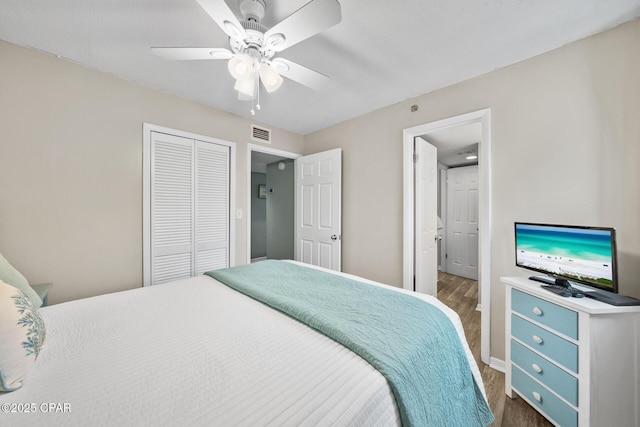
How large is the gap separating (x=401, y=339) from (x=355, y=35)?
71.2 inches

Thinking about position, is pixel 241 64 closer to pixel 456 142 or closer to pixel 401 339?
pixel 401 339

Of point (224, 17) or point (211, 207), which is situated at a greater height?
point (224, 17)

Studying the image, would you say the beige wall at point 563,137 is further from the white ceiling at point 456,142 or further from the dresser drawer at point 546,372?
the white ceiling at point 456,142

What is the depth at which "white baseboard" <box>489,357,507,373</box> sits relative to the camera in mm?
1860

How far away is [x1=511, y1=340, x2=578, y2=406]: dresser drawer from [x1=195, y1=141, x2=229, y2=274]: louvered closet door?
2791 millimetres

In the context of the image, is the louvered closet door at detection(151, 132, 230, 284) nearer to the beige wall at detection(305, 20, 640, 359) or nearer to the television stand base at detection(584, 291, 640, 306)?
the beige wall at detection(305, 20, 640, 359)

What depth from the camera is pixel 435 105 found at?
2275 millimetres

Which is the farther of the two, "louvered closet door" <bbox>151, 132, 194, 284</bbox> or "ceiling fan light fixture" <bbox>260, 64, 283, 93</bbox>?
"louvered closet door" <bbox>151, 132, 194, 284</bbox>

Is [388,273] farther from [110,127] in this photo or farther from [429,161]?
[110,127]

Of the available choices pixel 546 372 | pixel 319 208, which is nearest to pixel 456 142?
pixel 319 208

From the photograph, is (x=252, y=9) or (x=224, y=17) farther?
(x=252, y=9)

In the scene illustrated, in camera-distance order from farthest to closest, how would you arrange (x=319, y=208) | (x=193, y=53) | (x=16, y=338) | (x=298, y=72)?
(x=319, y=208) < (x=298, y=72) < (x=193, y=53) < (x=16, y=338)

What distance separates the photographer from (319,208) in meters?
3.26

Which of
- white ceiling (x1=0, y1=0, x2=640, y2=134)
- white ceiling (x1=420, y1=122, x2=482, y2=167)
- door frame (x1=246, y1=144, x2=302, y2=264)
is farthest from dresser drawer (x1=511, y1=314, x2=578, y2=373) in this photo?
door frame (x1=246, y1=144, x2=302, y2=264)
